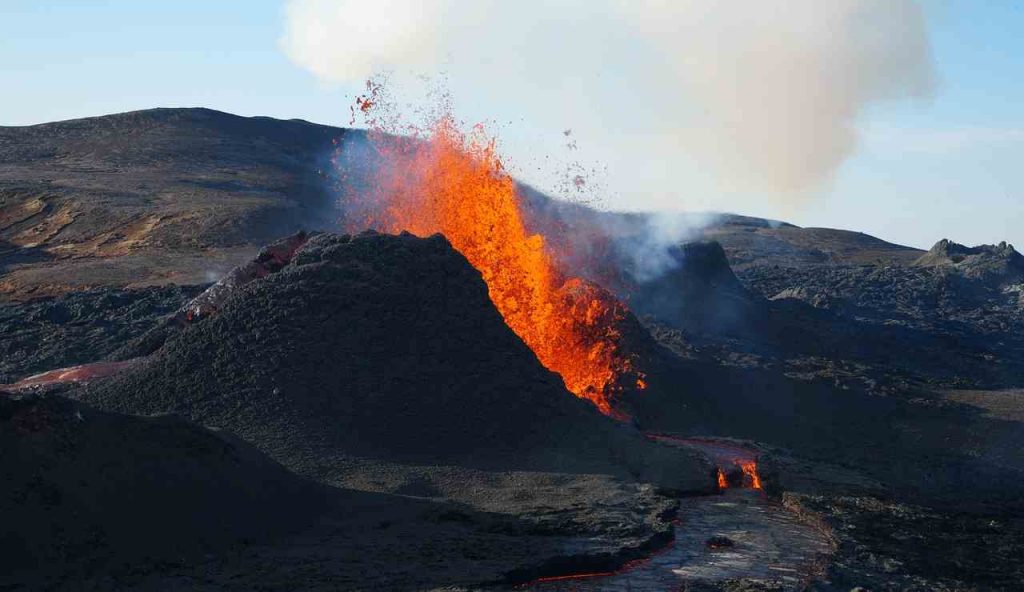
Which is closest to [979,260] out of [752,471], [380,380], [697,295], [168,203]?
[697,295]

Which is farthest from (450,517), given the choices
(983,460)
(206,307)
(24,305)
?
(24,305)

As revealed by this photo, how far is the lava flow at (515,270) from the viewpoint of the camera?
98.4 ft

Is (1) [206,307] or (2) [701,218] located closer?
(1) [206,307]

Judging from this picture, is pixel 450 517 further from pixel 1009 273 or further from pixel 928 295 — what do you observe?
pixel 1009 273

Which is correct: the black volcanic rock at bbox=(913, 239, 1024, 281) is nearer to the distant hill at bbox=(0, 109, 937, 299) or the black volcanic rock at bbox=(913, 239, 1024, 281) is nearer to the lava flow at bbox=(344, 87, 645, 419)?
the distant hill at bbox=(0, 109, 937, 299)

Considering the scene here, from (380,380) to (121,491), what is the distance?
735 centimetres

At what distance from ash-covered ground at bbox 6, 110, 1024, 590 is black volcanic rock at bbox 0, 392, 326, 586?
4 cm

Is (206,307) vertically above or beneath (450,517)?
above

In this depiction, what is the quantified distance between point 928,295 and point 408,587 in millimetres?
54113

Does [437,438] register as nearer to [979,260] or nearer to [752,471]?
[752,471]

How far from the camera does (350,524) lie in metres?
17.5

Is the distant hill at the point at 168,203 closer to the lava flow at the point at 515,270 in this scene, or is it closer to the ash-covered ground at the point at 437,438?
the ash-covered ground at the point at 437,438

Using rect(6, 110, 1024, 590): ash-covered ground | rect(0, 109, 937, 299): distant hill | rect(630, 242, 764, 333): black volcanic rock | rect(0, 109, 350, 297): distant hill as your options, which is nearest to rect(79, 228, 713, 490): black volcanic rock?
rect(6, 110, 1024, 590): ash-covered ground

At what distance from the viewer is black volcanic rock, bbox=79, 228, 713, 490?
71.0 ft
